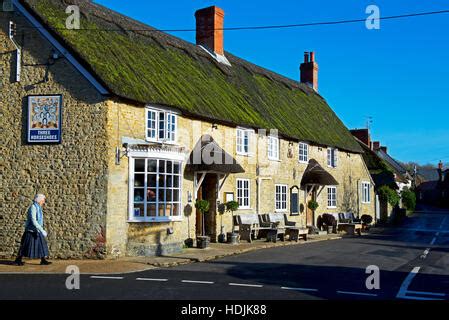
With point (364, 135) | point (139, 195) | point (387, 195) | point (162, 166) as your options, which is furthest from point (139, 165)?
point (364, 135)

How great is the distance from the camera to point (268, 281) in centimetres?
1141

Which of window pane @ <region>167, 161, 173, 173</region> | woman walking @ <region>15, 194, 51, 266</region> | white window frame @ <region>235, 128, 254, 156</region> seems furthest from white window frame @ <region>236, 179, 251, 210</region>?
woman walking @ <region>15, 194, 51, 266</region>

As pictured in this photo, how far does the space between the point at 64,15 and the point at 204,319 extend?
41.8ft

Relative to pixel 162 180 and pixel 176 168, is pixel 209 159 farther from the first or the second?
pixel 162 180

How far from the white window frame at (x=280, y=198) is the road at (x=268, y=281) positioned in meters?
7.86

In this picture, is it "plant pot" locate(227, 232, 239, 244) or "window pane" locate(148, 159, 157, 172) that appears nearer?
"window pane" locate(148, 159, 157, 172)

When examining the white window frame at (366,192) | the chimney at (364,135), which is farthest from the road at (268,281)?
the chimney at (364,135)

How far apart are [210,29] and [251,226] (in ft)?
36.2

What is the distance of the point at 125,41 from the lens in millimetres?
19188

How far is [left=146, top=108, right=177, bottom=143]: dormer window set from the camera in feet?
55.6

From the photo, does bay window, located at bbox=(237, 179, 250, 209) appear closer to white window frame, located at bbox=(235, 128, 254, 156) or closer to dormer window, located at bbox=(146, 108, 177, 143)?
white window frame, located at bbox=(235, 128, 254, 156)

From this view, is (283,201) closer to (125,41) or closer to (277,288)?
(125,41)

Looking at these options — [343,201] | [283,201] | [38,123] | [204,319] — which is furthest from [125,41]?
[343,201]

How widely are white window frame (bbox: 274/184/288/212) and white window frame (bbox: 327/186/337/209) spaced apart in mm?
5482
